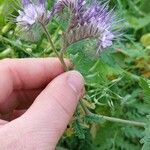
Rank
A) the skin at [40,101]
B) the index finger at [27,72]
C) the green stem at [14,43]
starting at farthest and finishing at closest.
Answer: the green stem at [14,43] → the index finger at [27,72] → the skin at [40,101]

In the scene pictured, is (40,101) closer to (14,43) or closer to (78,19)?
(78,19)

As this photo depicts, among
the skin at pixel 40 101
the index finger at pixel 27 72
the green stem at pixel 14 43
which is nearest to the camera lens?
the skin at pixel 40 101

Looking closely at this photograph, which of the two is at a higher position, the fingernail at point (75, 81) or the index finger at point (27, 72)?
the fingernail at point (75, 81)

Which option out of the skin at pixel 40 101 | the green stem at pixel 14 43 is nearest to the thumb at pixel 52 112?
the skin at pixel 40 101

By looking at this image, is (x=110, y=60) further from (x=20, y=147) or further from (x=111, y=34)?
(x=20, y=147)

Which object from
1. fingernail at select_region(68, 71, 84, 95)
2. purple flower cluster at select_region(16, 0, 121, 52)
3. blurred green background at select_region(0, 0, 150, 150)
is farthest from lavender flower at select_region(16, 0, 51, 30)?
blurred green background at select_region(0, 0, 150, 150)

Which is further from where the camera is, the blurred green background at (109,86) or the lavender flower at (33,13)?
the blurred green background at (109,86)

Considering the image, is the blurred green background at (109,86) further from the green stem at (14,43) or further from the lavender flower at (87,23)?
the lavender flower at (87,23)
